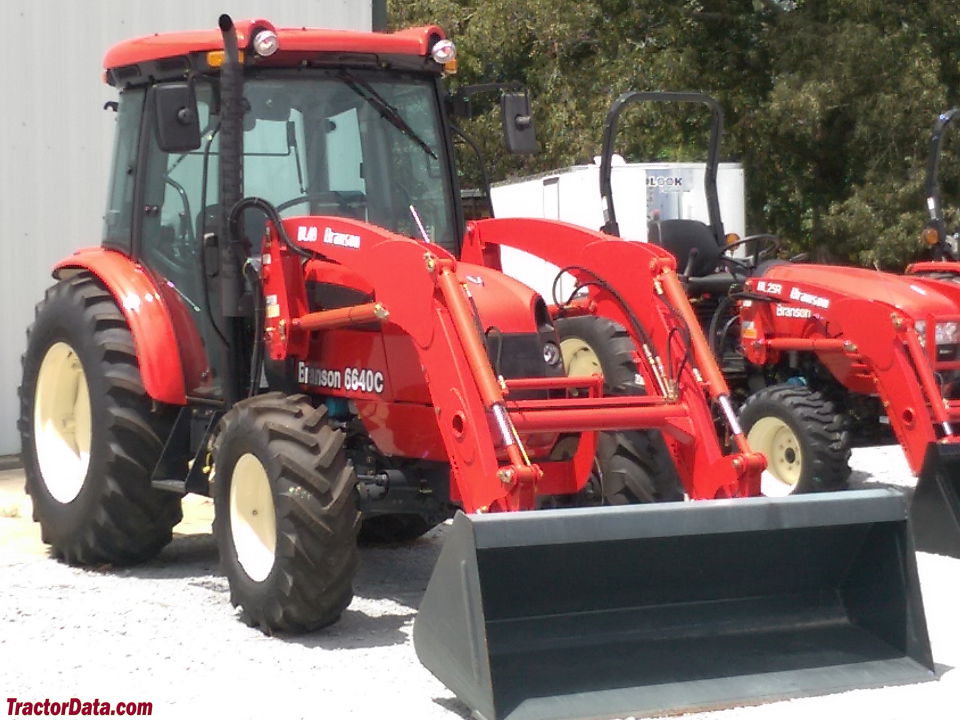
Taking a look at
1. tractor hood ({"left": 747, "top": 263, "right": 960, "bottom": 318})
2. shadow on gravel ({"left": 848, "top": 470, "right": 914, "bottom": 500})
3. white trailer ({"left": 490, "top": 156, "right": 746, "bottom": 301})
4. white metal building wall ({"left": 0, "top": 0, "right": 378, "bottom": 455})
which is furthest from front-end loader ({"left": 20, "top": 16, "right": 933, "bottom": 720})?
white trailer ({"left": 490, "top": 156, "right": 746, "bottom": 301})

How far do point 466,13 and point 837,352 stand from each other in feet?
40.4

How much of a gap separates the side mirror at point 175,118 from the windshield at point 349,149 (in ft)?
1.50

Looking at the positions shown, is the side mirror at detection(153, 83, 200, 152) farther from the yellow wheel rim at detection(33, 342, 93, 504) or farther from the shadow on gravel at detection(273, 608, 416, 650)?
the shadow on gravel at detection(273, 608, 416, 650)

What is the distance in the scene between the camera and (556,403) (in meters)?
5.80

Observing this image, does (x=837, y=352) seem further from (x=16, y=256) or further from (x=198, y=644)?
(x=16, y=256)

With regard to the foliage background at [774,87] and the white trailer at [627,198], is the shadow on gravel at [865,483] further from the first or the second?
the foliage background at [774,87]

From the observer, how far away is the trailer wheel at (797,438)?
893 cm

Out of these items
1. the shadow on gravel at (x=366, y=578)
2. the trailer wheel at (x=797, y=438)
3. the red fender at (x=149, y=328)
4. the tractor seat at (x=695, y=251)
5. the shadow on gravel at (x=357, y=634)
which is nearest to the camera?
the shadow on gravel at (x=357, y=634)

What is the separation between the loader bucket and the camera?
25.1 ft

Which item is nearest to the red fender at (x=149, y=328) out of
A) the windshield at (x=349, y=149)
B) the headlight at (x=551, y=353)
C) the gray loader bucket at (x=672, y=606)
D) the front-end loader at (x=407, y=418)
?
the front-end loader at (x=407, y=418)

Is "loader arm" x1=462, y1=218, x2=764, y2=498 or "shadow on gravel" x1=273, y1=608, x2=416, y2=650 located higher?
"loader arm" x1=462, y1=218, x2=764, y2=498

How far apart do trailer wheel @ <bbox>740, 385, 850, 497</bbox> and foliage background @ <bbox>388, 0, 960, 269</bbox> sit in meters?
6.96

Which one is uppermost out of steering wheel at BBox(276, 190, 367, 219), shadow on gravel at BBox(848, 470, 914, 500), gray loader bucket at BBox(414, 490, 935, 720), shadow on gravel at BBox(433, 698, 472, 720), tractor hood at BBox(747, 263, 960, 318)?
steering wheel at BBox(276, 190, 367, 219)

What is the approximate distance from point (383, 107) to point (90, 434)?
194cm
